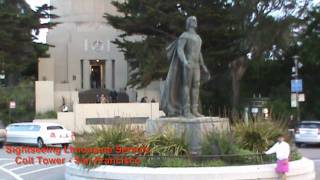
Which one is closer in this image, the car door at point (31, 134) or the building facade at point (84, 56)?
the car door at point (31, 134)

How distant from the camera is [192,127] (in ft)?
49.8

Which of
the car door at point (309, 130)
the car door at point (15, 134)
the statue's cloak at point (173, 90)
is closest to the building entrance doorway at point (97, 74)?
the car door at point (15, 134)

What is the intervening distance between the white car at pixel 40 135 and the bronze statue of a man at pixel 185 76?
712 inches

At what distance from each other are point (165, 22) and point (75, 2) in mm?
19108

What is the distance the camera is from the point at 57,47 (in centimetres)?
5838

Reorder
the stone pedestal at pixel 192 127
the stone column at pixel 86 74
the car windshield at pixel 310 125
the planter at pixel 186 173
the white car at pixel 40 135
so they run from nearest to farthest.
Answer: the planter at pixel 186 173 → the stone pedestal at pixel 192 127 → the car windshield at pixel 310 125 → the white car at pixel 40 135 → the stone column at pixel 86 74

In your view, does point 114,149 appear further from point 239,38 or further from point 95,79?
point 95,79

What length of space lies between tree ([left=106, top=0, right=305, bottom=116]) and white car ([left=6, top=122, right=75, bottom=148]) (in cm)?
916

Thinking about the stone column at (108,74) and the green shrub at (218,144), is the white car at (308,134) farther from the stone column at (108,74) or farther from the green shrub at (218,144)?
the stone column at (108,74)

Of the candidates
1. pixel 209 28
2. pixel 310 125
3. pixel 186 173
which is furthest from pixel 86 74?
pixel 186 173

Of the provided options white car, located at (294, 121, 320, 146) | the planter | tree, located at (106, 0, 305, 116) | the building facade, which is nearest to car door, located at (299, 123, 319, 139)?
white car, located at (294, 121, 320, 146)

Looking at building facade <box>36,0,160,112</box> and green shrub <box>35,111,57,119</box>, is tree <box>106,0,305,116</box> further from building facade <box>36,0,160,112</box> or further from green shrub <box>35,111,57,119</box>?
building facade <box>36,0,160,112</box>

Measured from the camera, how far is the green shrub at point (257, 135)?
15.7m

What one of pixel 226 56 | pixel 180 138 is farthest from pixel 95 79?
pixel 180 138
